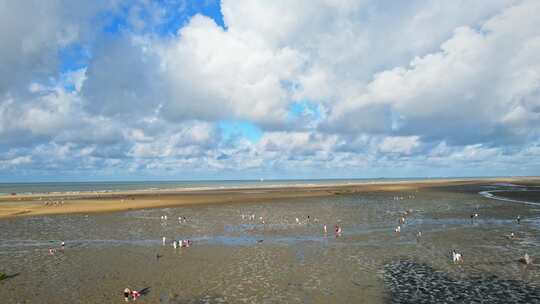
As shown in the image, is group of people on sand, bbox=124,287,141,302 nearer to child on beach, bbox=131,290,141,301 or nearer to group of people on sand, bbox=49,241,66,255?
child on beach, bbox=131,290,141,301

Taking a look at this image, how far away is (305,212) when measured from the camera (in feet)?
225

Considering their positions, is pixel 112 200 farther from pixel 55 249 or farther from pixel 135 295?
pixel 135 295

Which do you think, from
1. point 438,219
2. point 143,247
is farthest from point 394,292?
point 438,219

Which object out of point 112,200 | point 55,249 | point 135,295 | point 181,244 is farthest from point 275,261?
point 112,200

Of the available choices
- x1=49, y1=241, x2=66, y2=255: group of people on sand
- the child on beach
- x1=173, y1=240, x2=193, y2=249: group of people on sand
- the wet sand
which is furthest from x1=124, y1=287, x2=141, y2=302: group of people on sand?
x1=49, y1=241, x2=66, y2=255: group of people on sand

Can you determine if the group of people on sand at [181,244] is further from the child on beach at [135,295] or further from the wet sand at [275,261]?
the child on beach at [135,295]

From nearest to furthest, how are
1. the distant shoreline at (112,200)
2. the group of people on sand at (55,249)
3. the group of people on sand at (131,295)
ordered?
the group of people on sand at (131,295)
the group of people on sand at (55,249)
the distant shoreline at (112,200)

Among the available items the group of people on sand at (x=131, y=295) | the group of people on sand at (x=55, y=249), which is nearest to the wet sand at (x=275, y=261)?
the group of people on sand at (x=131, y=295)

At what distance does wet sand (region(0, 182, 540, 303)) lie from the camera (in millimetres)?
25328

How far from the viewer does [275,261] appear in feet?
112

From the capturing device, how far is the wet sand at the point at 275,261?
83.1 ft

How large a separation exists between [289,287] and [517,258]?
813 inches

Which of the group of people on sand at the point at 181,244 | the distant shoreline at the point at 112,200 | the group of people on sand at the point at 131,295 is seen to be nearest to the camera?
the group of people on sand at the point at 131,295

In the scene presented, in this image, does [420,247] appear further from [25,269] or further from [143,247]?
[25,269]
